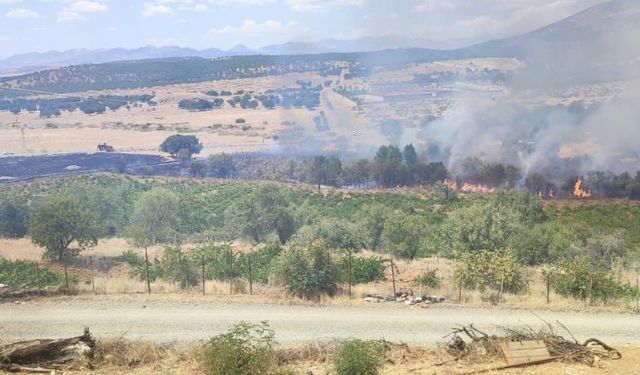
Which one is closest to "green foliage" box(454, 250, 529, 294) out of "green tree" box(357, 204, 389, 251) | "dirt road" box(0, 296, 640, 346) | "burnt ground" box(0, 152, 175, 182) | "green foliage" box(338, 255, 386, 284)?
"dirt road" box(0, 296, 640, 346)

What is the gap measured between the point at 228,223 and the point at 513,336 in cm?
2696

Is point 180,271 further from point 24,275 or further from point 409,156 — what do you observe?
point 409,156

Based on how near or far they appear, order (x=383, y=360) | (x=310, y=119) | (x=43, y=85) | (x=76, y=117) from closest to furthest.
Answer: (x=383, y=360) → (x=310, y=119) → (x=76, y=117) → (x=43, y=85)

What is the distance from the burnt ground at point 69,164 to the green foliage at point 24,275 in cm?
4460

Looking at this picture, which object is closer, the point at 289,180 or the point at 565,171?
the point at 289,180

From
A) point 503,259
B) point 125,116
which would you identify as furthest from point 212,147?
point 503,259

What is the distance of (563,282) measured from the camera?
19938 millimetres

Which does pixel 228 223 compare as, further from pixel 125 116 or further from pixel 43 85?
pixel 43 85

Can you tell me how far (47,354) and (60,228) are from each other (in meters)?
17.2

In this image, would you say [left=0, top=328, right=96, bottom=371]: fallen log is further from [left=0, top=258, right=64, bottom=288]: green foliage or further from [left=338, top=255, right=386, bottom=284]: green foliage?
[left=338, top=255, right=386, bottom=284]: green foliage

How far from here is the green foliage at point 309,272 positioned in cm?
1969

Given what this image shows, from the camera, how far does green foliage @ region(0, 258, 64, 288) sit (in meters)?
22.9

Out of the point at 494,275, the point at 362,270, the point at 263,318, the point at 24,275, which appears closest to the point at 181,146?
the point at 24,275

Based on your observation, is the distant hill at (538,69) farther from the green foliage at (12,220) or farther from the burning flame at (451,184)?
the green foliage at (12,220)
